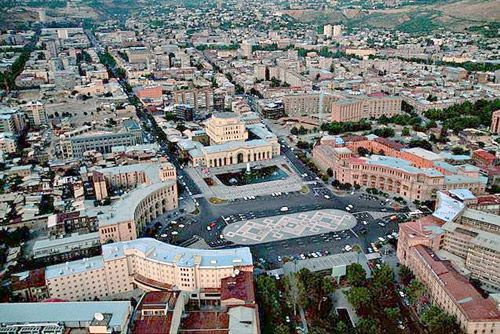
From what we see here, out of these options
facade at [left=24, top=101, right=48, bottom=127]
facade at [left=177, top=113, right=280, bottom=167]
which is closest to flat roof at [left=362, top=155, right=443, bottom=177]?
facade at [left=177, top=113, right=280, bottom=167]

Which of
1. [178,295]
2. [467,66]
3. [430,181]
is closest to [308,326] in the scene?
[178,295]

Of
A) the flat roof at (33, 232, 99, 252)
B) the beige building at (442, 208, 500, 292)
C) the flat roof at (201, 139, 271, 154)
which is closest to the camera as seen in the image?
the beige building at (442, 208, 500, 292)

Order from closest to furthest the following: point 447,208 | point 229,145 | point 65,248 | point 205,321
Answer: point 205,321 → point 65,248 → point 447,208 → point 229,145

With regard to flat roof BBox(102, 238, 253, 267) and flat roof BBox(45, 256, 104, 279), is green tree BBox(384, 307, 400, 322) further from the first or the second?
flat roof BBox(45, 256, 104, 279)

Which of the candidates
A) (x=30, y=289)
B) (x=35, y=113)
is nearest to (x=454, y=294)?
(x=30, y=289)

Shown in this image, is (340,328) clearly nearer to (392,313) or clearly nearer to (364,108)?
(392,313)
